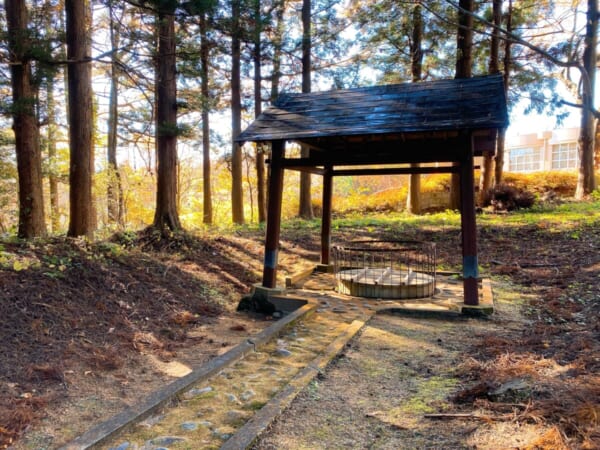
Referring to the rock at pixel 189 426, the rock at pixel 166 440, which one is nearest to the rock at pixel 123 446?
the rock at pixel 166 440

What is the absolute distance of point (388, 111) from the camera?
6.24 meters

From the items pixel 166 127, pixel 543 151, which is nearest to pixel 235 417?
pixel 166 127

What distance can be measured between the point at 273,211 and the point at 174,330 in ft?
7.44

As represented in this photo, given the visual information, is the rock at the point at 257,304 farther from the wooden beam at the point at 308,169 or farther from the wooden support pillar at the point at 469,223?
the wooden support pillar at the point at 469,223

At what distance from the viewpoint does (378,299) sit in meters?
6.64

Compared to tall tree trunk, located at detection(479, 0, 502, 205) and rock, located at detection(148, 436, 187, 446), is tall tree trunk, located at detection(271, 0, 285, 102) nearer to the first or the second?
tall tree trunk, located at detection(479, 0, 502, 205)

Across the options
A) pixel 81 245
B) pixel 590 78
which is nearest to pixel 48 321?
pixel 81 245

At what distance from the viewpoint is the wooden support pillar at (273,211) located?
21.2 ft

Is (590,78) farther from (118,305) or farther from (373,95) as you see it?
(118,305)

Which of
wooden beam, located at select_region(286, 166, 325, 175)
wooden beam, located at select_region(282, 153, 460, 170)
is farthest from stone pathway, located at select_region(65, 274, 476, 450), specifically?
wooden beam, located at select_region(286, 166, 325, 175)

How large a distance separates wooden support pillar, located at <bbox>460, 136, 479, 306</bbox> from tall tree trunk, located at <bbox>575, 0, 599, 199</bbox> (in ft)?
34.4

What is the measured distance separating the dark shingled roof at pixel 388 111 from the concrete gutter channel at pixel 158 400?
112 inches

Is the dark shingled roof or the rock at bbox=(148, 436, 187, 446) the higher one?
the dark shingled roof

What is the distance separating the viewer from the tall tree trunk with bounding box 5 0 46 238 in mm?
7047
